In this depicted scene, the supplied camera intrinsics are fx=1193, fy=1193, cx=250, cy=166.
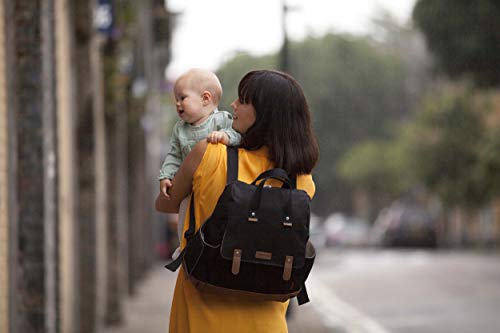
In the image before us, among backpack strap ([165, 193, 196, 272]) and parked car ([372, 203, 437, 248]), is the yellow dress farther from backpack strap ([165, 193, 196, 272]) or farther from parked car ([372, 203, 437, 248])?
parked car ([372, 203, 437, 248])

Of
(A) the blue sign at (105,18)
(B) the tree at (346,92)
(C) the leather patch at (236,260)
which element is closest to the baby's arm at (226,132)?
(C) the leather patch at (236,260)

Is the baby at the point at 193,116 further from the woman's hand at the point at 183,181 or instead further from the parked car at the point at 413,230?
the parked car at the point at 413,230

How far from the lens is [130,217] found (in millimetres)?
20047

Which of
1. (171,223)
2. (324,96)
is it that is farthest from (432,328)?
(324,96)

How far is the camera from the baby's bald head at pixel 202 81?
4199 mm

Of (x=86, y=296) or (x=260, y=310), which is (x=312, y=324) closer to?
(x=86, y=296)

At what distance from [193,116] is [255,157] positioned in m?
0.29

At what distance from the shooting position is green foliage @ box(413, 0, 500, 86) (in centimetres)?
2569

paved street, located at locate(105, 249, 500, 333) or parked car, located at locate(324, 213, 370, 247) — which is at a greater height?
paved street, located at locate(105, 249, 500, 333)

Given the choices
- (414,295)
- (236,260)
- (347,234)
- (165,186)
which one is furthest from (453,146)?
(236,260)

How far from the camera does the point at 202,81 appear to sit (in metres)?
4.20

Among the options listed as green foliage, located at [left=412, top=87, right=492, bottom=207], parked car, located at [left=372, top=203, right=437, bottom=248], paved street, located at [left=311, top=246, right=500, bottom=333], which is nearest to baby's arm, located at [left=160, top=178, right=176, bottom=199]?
paved street, located at [left=311, top=246, right=500, bottom=333]

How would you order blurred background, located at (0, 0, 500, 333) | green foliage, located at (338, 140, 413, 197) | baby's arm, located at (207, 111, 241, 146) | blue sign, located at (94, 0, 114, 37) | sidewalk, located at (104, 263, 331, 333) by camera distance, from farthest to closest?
green foliage, located at (338, 140, 413, 197) → sidewalk, located at (104, 263, 331, 333) → blue sign, located at (94, 0, 114, 37) → blurred background, located at (0, 0, 500, 333) → baby's arm, located at (207, 111, 241, 146)

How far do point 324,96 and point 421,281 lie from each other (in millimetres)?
45830
